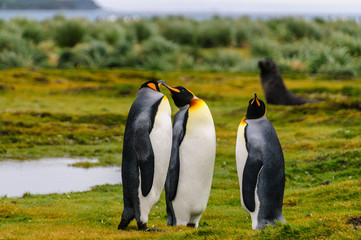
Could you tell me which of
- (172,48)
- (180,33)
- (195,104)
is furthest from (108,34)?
(195,104)

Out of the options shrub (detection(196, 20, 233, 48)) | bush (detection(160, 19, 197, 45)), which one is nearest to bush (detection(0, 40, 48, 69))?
bush (detection(160, 19, 197, 45))

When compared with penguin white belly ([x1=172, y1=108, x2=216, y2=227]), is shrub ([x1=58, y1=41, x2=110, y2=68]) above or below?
below

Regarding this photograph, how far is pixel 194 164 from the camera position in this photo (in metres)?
9.49

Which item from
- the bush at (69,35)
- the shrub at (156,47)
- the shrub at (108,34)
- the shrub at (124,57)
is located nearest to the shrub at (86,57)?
the shrub at (124,57)

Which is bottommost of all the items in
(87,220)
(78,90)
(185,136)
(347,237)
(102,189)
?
(78,90)

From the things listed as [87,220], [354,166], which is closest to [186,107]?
[87,220]

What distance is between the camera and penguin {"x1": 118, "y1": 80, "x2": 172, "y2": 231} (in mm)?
9023

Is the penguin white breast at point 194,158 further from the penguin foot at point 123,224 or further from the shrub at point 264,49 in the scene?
the shrub at point 264,49

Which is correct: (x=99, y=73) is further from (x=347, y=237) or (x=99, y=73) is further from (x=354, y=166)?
(x=347, y=237)

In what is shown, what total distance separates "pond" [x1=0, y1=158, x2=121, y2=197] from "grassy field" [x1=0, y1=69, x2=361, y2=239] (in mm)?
863

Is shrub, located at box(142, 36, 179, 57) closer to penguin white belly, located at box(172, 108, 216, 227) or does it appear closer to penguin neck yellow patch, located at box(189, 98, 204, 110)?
penguin neck yellow patch, located at box(189, 98, 204, 110)

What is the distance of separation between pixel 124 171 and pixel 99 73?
3613 centimetres

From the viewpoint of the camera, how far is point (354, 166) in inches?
627

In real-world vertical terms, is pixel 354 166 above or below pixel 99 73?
above
